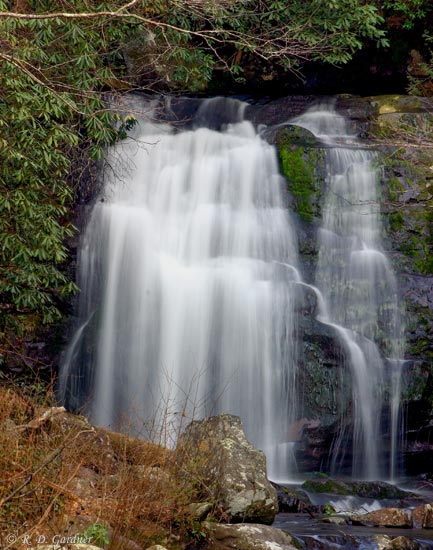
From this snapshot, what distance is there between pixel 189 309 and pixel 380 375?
3375 mm

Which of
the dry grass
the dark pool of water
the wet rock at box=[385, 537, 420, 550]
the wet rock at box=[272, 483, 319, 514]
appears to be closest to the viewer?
the dry grass

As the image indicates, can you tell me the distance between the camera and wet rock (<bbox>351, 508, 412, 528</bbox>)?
8797 mm

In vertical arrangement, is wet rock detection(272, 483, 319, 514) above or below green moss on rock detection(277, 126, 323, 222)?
below

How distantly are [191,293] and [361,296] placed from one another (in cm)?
298

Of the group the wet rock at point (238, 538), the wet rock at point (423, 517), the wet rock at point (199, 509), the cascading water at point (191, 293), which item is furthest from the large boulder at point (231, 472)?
the cascading water at point (191, 293)

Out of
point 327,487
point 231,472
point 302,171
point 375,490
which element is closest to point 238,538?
point 231,472

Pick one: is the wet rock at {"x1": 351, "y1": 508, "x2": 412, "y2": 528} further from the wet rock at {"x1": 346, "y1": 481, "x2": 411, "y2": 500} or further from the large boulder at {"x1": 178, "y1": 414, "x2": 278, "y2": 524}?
the large boulder at {"x1": 178, "y1": 414, "x2": 278, "y2": 524}

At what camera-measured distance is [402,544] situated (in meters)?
7.41

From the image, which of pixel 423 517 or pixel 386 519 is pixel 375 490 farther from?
pixel 386 519

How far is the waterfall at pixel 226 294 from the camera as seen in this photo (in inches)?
475

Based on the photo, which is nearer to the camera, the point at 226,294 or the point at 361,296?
the point at 226,294

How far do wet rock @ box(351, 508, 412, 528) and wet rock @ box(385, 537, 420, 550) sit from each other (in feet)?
4.23

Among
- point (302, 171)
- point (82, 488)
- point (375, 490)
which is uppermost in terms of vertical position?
point (302, 171)

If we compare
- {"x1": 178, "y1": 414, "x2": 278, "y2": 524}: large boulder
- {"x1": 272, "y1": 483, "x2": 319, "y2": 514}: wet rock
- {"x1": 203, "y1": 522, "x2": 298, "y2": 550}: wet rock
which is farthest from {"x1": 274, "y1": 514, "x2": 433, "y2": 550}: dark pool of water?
{"x1": 203, "y1": 522, "x2": 298, "y2": 550}: wet rock
